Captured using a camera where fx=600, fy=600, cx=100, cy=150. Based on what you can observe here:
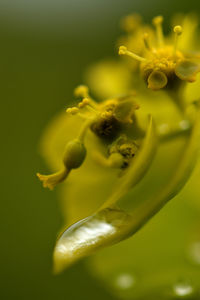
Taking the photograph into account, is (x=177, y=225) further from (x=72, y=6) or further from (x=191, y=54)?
(x=72, y=6)

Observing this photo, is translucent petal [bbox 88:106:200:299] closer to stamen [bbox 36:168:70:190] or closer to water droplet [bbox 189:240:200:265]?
water droplet [bbox 189:240:200:265]

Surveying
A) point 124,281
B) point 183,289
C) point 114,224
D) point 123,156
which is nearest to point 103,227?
point 114,224

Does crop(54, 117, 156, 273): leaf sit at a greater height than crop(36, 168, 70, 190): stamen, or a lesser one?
lesser

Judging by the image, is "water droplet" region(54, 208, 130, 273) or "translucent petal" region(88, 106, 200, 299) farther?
"translucent petal" region(88, 106, 200, 299)

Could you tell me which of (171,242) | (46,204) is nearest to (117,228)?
(171,242)

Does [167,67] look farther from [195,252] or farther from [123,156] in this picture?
[195,252]

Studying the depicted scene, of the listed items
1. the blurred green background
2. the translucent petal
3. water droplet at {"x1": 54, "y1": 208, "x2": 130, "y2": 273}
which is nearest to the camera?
water droplet at {"x1": 54, "y1": 208, "x2": 130, "y2": 273}

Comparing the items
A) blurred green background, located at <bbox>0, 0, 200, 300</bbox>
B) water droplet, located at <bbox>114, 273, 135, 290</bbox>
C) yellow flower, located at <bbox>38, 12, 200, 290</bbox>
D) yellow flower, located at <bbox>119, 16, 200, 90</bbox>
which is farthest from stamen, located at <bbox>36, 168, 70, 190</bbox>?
blurred green background, located at <bbox>0, 0, 200, 300</bbox>
